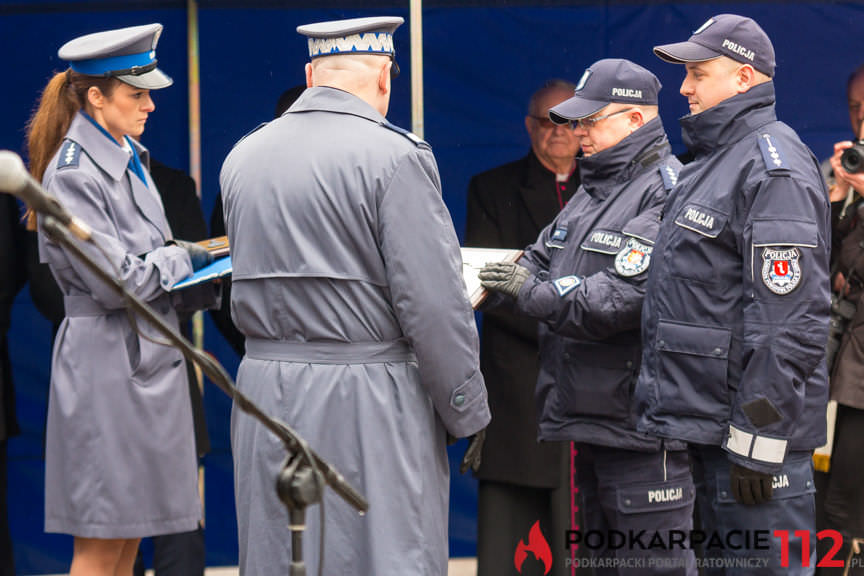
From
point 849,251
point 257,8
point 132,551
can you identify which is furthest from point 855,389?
point 257,8

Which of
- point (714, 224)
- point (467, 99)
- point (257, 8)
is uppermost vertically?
point (257, 8)

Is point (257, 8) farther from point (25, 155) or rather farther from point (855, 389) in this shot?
point (855, 389)

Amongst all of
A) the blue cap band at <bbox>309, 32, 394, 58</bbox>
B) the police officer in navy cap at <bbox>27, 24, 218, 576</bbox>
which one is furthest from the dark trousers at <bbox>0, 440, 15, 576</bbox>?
the blue cap band at <bbox>309, 32, 394, 58</bbox>

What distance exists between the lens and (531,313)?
346cm

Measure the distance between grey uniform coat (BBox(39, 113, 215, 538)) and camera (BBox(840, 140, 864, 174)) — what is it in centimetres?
215

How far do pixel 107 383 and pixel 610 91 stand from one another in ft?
5.65

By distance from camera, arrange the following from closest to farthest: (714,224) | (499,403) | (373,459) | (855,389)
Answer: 1. (373,459)
2. (714,224)
3. (855,389)
4. (499,403)

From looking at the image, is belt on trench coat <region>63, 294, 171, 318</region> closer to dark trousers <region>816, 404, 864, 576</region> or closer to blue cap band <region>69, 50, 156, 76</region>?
blue cap band <region>69, 50, 156, 76</region>

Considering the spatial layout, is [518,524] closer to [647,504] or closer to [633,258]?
[647,504]

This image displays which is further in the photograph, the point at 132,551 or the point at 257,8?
the point at 257,8

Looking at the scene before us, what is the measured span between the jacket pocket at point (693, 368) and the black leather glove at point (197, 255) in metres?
1.33

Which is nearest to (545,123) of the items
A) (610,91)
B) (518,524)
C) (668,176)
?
(610,91)

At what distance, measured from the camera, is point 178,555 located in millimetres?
4309

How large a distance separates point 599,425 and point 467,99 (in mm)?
1911
